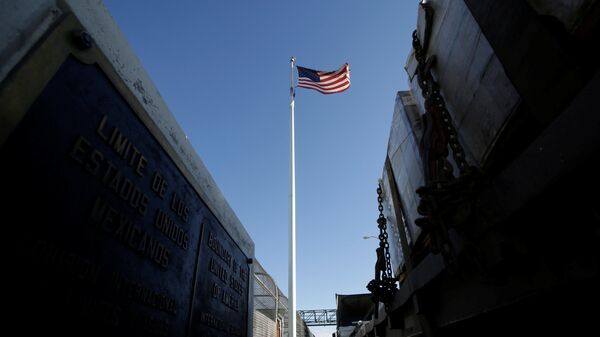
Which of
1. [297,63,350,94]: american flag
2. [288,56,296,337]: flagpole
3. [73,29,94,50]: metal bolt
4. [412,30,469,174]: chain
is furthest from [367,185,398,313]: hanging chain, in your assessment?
[297,63,350,94]: american flag

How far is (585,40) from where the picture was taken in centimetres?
160

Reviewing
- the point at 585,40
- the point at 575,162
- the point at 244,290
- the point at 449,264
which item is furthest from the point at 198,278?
the point at 585,40

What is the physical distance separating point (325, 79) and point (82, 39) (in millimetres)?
10719

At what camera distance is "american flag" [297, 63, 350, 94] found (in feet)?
37.0

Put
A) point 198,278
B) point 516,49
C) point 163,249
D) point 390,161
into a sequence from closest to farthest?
point 516,49 < point 163,249 < point 198,278 < point 390,161

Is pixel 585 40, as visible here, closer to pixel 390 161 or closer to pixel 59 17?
pixel 59 17

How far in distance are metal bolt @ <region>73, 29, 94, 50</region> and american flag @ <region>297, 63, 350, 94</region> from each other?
394 inches

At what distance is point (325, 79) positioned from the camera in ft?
38.5

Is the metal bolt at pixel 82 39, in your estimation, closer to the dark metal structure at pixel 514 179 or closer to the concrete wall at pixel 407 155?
the dark metal structure at pixel 514 179

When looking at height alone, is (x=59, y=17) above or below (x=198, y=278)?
above

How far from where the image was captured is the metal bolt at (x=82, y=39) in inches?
63.5

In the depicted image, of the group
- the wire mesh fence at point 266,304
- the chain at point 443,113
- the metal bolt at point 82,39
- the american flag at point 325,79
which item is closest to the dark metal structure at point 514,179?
the chain at point 443,113

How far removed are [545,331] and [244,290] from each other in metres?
3.43

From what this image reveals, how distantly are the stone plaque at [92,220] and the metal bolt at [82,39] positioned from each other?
96mm
